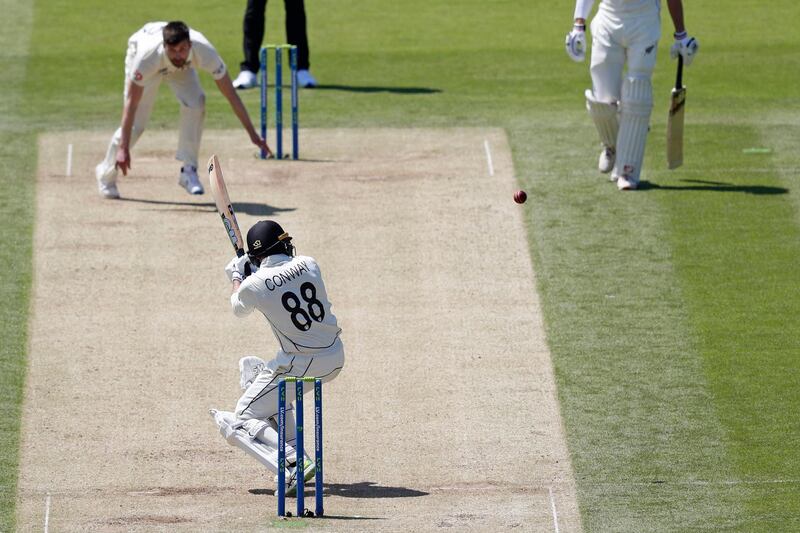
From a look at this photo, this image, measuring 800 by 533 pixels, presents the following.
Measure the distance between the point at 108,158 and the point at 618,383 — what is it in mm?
5788

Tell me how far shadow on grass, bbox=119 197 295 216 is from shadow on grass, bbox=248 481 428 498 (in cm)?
490

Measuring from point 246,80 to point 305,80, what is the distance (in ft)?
2.17

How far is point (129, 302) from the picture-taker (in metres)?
13.0

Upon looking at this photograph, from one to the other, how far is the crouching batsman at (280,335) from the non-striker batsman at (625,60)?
18.6 ft

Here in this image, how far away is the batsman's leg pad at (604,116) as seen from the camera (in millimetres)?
15023

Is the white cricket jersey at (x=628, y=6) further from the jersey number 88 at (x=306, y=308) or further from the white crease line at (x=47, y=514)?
the white crease line at (x=47, y=514)

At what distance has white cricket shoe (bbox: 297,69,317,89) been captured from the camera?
18.4 metres

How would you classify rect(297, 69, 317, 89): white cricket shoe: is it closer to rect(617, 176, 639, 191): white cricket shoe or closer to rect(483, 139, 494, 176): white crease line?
rect(483, 139, 494, 176): white crease line

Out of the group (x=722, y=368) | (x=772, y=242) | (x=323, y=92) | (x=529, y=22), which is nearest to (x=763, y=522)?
(x=722, y=368)

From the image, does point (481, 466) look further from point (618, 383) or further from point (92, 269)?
point (92, 269)

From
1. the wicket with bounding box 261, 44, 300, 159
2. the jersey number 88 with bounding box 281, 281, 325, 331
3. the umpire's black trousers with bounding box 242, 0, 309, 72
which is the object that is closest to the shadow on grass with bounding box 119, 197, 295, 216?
the wicket with bounding box 261, 44, 300, 159

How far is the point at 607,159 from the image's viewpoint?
15492 millimetres

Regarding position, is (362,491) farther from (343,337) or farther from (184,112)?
(184,112)

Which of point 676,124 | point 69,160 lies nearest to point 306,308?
point 676,124
